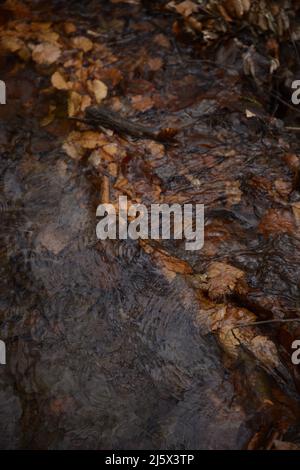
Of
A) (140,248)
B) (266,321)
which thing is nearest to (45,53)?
(140,248)

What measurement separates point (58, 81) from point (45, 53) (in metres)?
0.23

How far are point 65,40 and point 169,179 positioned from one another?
1.20m

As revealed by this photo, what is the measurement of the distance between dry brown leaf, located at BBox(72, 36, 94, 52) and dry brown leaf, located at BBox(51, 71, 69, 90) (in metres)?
0.25

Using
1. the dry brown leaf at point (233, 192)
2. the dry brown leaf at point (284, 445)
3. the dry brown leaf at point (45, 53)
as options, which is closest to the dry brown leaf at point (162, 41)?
the dry brown leaf at point (45, 53)

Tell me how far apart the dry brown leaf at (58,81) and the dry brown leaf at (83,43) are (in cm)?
25

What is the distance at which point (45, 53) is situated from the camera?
8.79ft

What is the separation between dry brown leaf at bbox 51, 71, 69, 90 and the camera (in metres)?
2.61

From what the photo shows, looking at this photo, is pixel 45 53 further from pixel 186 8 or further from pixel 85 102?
pixel 186 8

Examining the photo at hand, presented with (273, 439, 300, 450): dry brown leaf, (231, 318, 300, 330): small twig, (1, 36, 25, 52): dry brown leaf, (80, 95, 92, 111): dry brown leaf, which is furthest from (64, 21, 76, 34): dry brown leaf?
(273, 439, 300, 450): dry brown leaf

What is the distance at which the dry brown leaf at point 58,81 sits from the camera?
261 centimetres

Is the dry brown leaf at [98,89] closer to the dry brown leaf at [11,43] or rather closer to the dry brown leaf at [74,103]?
the dry brown leaf at [74,103]

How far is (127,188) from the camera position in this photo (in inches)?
92.4

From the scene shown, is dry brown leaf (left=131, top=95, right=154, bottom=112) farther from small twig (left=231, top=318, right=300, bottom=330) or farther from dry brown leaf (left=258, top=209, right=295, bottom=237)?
small twig (left=231, top=318, right=300, bottom=330)

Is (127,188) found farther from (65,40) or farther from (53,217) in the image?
(65,40)
